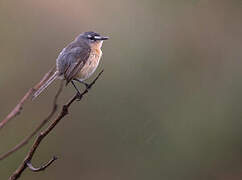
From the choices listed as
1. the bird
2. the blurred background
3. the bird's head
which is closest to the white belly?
the bird

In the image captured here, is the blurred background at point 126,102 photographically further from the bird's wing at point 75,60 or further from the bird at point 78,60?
the bird's wing at point 75,60

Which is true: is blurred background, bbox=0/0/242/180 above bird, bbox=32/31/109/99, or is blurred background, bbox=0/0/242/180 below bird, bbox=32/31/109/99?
below

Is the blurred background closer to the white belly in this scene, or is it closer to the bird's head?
the bird's head

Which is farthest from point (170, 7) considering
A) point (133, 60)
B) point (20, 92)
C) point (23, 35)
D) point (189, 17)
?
point (20, 92)

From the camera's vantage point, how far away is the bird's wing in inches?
148

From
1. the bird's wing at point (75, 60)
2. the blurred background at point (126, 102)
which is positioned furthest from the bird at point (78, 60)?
the blurred background at point (126, 102)

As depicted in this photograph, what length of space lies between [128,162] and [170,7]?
3.21m

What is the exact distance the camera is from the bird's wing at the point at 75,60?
12.4 feet

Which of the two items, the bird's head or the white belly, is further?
the bird's head

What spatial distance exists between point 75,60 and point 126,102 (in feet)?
14.8

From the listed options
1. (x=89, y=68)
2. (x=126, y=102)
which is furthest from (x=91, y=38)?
(x=126, y=102)

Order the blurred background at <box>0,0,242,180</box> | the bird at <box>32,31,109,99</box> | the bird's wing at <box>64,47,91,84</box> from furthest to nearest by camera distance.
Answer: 1. the blurred background at <box>0,0,242,180</box>
2. the bird at <box>32,31,109,99</box>
3. the bird's wing at <box>64,47,91,84</box>

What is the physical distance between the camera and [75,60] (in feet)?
13.5

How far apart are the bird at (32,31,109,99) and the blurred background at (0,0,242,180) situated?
337cm
